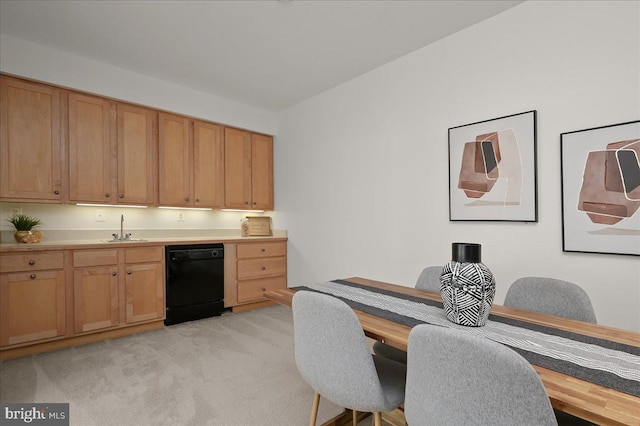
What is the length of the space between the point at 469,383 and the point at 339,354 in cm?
52

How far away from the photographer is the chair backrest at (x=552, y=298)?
4.90 feet

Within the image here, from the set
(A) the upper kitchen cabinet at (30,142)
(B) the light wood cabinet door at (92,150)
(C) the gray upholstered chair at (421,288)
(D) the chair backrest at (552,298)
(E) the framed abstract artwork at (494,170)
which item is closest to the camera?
(D) the chair backrest at (552,298)

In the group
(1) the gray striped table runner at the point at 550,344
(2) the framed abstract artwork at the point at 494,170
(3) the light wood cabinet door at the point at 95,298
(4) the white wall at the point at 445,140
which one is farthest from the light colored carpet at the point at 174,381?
(2) the framed abstract artwork at the point at 494,170

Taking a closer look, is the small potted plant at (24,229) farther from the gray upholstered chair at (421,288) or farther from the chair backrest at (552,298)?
the chair backrest at (552,298)

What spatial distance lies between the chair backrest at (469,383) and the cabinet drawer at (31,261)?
3178mm

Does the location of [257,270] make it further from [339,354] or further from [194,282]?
[339,354]

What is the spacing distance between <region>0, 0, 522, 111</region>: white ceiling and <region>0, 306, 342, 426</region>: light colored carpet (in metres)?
2.72

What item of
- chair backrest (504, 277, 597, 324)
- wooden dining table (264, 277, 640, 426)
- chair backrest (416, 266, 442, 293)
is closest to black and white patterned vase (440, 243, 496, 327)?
wooden dining table (264, 277, 640, 426)

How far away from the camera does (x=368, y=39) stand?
9.09 ft


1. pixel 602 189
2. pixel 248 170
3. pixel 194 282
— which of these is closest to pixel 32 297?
pixel 194 282

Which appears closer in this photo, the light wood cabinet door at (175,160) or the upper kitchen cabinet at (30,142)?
the upper kitchen cabinet at (30,142)

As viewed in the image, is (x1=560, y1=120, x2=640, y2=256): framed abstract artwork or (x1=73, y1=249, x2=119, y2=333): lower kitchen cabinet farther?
(x1=73, y1=249, x2=119, y2=333): lower kitchen cabinet

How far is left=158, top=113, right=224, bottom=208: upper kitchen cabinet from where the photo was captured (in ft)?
12.2

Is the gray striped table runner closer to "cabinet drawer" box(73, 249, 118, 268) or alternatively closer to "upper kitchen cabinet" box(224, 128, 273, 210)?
"cabinet drawer" box(73, 249, 118, 268)
